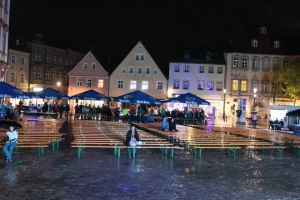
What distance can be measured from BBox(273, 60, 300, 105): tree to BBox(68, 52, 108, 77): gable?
86.0ft

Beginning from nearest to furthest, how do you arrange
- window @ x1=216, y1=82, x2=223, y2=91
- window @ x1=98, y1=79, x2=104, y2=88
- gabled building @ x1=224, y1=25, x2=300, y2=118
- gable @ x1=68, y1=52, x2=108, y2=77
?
gabled building @ x1=224, y1=25, x2=300, y2=118, window @ x1=216, y1=82, x2=223, y2=91, window @ x1=98, y1=79, x2=104, y2=88, gable @ x1=68, y1=52, x2=108, y2=77

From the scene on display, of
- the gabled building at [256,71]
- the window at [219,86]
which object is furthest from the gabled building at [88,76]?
the gabled building at [256,71]

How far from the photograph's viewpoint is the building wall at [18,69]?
63281 mm

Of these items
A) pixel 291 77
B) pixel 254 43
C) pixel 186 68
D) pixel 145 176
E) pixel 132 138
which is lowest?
pixel 145 176

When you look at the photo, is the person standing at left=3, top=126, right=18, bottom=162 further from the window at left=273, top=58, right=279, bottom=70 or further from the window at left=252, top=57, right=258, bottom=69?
the window at left=273, top=58, right=279, bottom=70

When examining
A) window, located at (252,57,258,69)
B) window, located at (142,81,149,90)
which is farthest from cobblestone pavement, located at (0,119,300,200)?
window, located at (252,57,258,69)

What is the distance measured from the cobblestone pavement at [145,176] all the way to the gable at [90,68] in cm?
4536

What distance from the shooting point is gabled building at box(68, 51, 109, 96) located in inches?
2389

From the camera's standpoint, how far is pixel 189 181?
10969mm

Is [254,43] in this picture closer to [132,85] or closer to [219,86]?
[219,86]

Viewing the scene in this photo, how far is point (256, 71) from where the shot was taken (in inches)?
2313

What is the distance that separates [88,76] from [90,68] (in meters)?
1.30

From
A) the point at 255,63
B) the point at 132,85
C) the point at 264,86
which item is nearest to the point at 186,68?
the point at 132,85

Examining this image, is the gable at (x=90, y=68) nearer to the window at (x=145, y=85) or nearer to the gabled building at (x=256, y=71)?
the window at (x=145, y=85)
